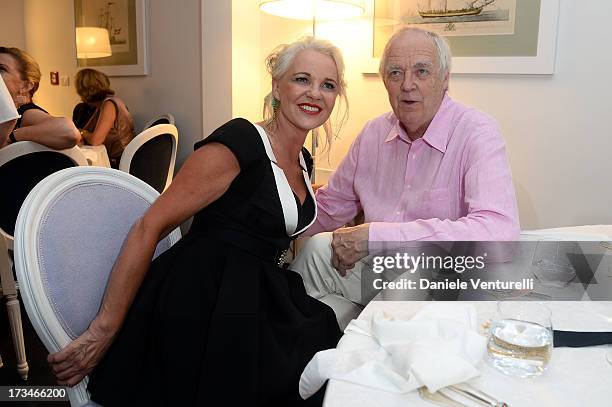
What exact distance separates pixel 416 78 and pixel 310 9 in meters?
1.41

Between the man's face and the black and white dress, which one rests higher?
the man's face

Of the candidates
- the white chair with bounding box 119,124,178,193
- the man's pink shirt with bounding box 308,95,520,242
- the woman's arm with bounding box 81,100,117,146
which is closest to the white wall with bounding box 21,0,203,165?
the woman's arm with bounding box 81,100,117,146

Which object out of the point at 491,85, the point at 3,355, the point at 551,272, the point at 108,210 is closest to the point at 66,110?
the point at 3,355

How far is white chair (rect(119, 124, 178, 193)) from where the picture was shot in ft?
9.69

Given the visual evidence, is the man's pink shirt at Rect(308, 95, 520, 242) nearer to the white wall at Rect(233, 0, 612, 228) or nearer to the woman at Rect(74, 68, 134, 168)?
the white wall at Rect(233, 0, 612, 228)

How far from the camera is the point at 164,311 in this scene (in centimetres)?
108

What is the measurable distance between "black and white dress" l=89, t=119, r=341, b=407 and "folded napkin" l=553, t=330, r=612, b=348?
0.48 meters

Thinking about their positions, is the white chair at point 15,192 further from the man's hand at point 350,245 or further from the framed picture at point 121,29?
the framed picture at point 121,29

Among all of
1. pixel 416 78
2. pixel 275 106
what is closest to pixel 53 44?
pixel 275 106

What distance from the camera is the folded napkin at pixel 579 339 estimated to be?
0.76 m

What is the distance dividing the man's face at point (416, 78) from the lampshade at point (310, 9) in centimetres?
117

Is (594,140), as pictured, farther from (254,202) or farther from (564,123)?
(254,202)

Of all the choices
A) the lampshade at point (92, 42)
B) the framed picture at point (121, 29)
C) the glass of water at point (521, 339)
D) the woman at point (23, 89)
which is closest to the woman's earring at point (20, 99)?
the woman at point (23, 89)

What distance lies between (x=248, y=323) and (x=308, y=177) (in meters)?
0.57
